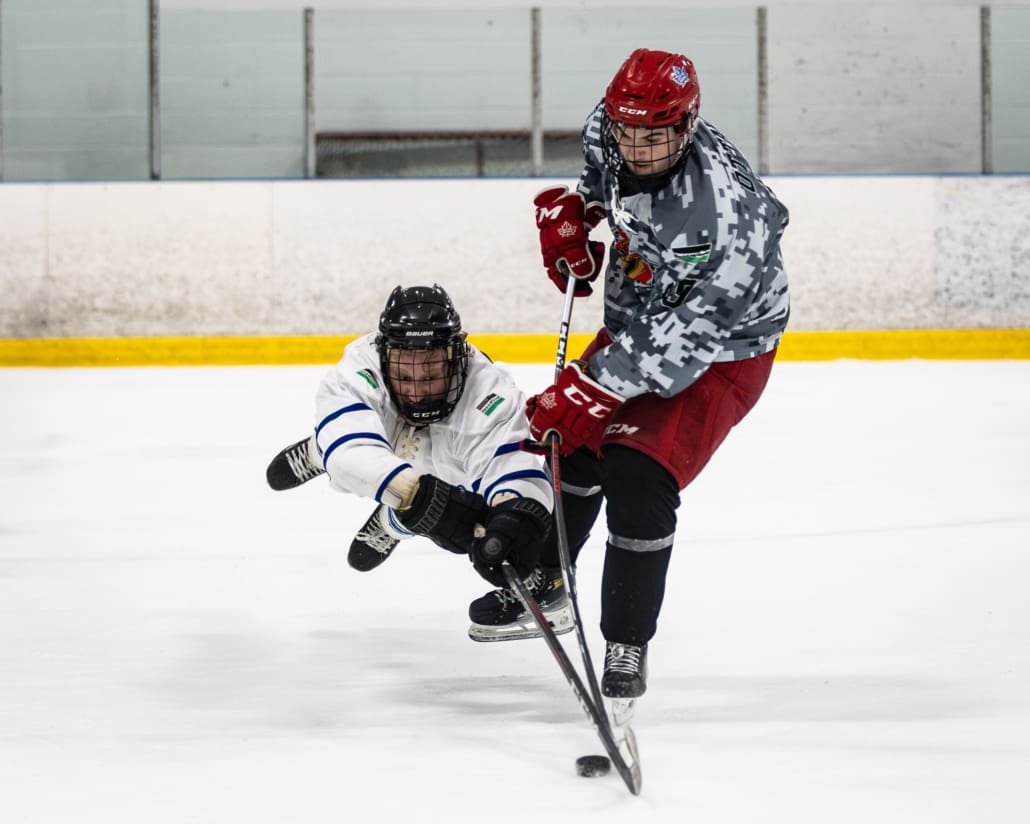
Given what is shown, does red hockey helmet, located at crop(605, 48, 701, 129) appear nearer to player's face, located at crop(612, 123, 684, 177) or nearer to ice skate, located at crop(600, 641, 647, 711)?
player's face, located at crop(612, 123, 684, 177)

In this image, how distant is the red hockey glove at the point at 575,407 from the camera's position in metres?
1.99

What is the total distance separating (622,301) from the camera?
2.31m

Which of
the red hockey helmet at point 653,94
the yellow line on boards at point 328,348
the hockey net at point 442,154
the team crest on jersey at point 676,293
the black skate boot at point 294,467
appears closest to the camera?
the red hockey helmet at point 653,94

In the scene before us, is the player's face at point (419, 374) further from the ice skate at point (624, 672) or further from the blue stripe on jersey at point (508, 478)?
the ice skate at point (624, 672)

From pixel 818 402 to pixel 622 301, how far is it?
3.55 meters

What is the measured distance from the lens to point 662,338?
195 centimetres

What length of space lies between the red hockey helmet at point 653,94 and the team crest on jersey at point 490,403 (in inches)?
23.0

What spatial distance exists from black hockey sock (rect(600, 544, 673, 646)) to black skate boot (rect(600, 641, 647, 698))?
1 centimetres

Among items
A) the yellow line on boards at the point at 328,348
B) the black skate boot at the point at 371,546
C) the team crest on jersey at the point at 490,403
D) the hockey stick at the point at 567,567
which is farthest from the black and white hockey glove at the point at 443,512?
the yellow line on boards at the point at 328,348

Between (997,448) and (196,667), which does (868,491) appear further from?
(196,667)

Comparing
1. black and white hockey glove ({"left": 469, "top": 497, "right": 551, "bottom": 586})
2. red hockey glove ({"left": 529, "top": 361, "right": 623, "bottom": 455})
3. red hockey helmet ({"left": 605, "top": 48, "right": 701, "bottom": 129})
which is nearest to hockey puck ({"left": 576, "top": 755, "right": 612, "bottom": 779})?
black and white hockey glove ({"left": 469, "top": 497, "right": 551, "bottom": 586})

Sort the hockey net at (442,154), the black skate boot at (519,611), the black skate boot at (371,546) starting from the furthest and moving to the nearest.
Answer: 1. the hockey net at (442,154)
2. the black skate boot at (371,546)
3. the black skate boot at (519,611)

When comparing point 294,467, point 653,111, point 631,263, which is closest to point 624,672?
point 631,263

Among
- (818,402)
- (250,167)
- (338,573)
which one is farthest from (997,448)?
(250,167)
